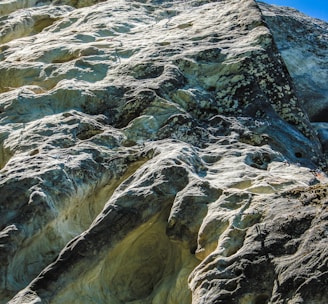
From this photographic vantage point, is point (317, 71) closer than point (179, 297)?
No

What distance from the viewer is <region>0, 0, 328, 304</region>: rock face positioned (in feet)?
21.7

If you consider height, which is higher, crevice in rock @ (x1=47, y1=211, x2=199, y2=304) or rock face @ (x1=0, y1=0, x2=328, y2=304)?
rock face @ (x1=0, y1=0, x2=328, y2=304)

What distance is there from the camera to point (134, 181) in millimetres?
8617

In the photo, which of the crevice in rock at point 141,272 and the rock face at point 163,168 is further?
the crevice in rock at point 141,272

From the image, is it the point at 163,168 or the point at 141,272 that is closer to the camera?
the point at 141,272

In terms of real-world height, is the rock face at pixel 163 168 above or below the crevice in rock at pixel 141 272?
above

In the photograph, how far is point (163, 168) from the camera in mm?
8484

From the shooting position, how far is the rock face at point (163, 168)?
21.7 ft

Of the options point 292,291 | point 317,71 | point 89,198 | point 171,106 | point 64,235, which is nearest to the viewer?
point 292,291

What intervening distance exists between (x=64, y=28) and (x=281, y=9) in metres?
7.45

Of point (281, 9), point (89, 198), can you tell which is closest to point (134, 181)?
point (89, 198)

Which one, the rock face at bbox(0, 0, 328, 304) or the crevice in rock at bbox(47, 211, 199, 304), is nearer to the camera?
the rock face at bbox(0, 0, 328, 304)

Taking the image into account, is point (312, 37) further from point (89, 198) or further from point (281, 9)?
point (89, 198)

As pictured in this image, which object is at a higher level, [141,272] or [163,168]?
[163,168]
